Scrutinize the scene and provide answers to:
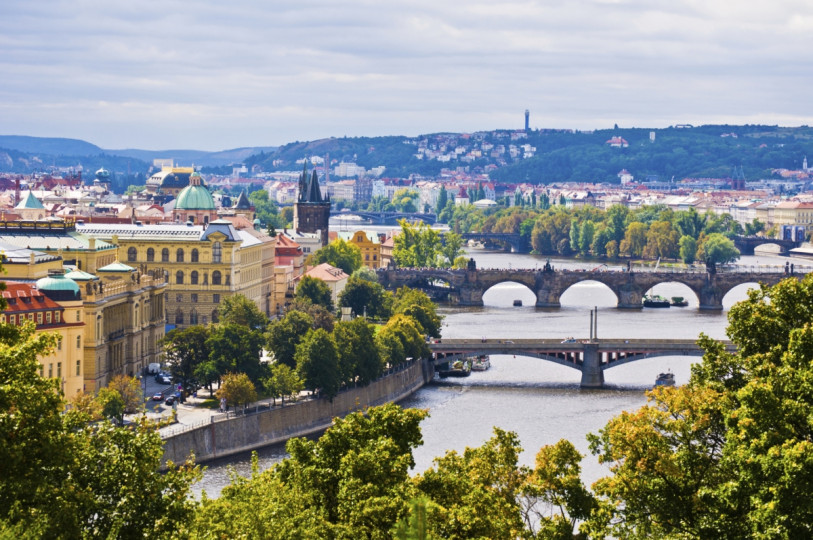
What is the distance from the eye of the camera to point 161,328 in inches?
2324

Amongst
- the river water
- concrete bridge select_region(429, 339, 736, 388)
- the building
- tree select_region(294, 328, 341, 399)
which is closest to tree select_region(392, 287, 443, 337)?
the river water

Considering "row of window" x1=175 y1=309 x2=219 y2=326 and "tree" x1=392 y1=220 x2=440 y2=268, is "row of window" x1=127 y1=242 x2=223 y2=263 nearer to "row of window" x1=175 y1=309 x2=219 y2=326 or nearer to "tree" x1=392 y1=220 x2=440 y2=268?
"row of window" x1=175 y1=309 x2=219 y2=326

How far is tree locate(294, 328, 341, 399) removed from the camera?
51375mm

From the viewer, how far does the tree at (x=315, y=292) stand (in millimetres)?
76562

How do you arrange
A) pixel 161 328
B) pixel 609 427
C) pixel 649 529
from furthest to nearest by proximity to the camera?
pixel 161 328
pixel 609 427
pixel 649 529

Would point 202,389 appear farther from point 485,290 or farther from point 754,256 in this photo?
point 754,256

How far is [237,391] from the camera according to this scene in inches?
1880

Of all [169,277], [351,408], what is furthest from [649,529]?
[169,277]

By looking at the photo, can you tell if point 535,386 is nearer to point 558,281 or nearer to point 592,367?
point 592,367

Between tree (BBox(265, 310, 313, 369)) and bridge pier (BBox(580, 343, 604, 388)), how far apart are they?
429 inches

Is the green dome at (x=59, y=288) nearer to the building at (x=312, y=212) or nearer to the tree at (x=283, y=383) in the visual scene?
the tree at (x=283, y=383)

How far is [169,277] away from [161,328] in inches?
379

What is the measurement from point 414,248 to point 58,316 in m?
66.5

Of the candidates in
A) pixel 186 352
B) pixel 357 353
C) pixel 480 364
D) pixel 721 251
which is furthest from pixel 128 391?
pixel 721 251
